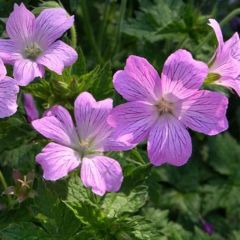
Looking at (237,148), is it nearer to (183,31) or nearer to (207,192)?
(207,192)

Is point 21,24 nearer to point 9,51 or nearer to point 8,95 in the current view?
point 9,51

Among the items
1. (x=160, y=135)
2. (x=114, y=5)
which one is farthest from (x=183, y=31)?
(x=160, y=135)

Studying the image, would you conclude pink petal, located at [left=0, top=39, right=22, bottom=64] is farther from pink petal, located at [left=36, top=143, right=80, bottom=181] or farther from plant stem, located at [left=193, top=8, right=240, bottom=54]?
plant stem, located at [left=193, top=8, right=240, bottom=54]

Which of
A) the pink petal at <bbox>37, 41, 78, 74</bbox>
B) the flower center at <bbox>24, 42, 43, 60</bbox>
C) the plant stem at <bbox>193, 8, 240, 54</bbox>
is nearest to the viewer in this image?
the pink petal at <bbox>37, 41, 78, 74</bbox>

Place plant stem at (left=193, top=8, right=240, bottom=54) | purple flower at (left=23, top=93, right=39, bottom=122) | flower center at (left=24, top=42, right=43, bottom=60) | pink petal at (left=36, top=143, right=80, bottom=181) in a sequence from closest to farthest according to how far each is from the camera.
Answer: pink petal at (left=36, top=143, right=80, bottom=181)
flower center at (left=24, top=42, right=43, bottom=60)
purple flower at (left=23, top=93, right=39, bottom=122)
plant stem at (left=193, top=8, right=240, bottom=54)

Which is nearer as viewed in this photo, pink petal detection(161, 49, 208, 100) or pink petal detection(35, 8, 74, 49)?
pink petal detection(161, 49, 208, 100)

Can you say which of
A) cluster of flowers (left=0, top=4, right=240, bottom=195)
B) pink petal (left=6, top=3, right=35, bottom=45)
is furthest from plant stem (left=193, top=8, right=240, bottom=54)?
pink petal (left=6, top=3, right=35, bottom=45)
